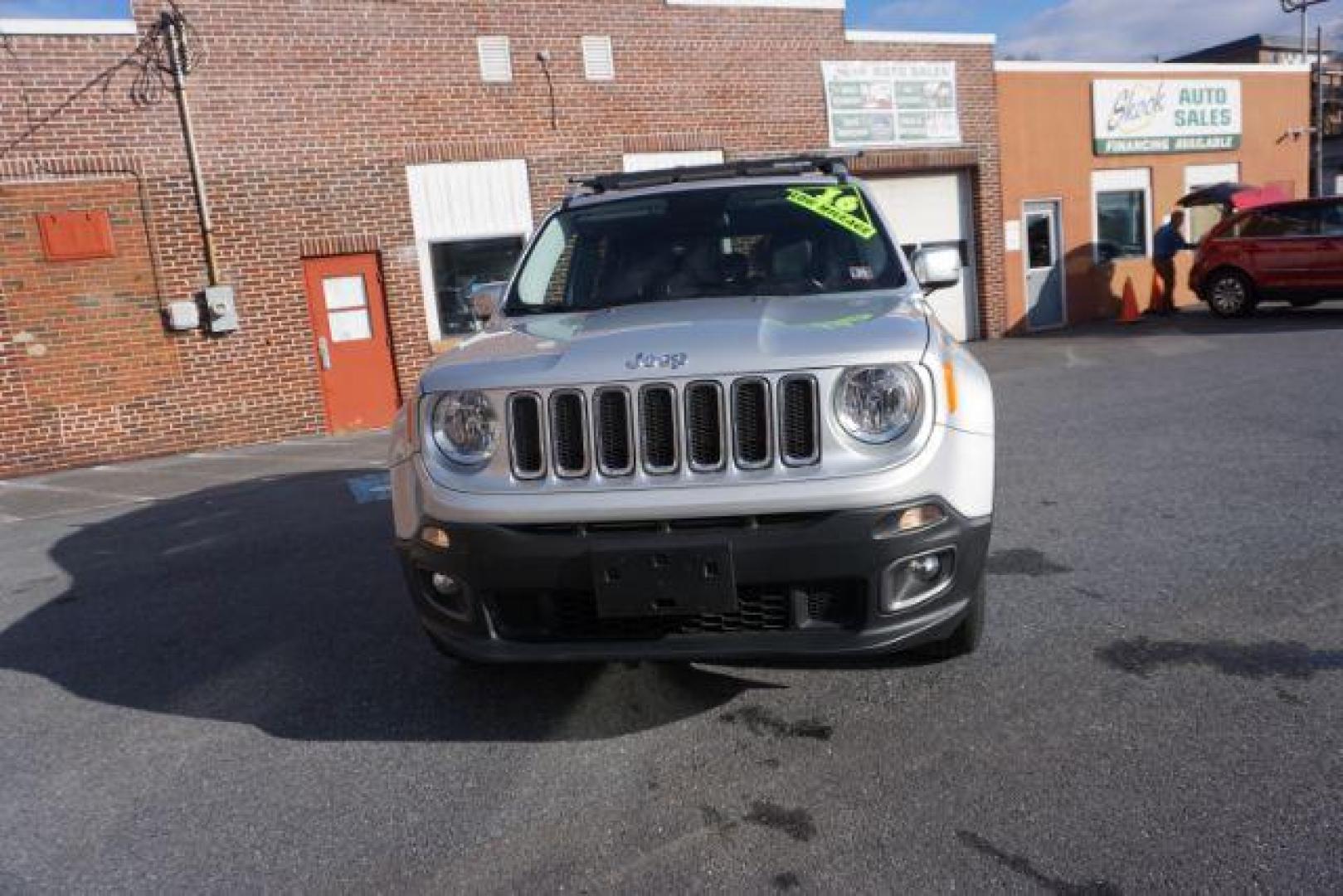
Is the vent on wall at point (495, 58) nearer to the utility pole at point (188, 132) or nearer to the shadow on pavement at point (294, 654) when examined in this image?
the utility pole at point (188, 132)

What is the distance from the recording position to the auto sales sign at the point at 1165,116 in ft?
56.2

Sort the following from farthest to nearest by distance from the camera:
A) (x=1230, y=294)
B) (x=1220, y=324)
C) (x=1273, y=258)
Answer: (x=1230, y=294) → (x=1220, y=324) → (x=1273, y=258)

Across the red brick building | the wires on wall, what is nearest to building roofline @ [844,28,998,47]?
the red brick building

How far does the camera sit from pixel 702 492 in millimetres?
2857

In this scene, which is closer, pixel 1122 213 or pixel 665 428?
pixel 665 428

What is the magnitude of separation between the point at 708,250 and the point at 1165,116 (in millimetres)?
16922

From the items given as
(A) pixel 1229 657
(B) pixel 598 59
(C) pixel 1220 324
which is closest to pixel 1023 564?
(A) pixel 1229 657

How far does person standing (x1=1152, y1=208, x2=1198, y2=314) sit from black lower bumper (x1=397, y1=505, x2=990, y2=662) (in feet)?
53.5

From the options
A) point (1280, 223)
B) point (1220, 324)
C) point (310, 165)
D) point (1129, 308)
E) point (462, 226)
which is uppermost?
point (310, 165)

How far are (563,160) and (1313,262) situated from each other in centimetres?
1051

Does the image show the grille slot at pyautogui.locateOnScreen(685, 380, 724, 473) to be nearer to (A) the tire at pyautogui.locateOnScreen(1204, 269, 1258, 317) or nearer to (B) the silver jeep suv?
(B) the silver jeep suv

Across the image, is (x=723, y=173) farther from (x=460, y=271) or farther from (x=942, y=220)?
(x=942, y=220)

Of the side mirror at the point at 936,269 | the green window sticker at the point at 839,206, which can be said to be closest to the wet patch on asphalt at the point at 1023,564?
the side mirror at the point at 936,269

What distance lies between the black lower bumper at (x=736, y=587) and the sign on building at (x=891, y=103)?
12.6 m
